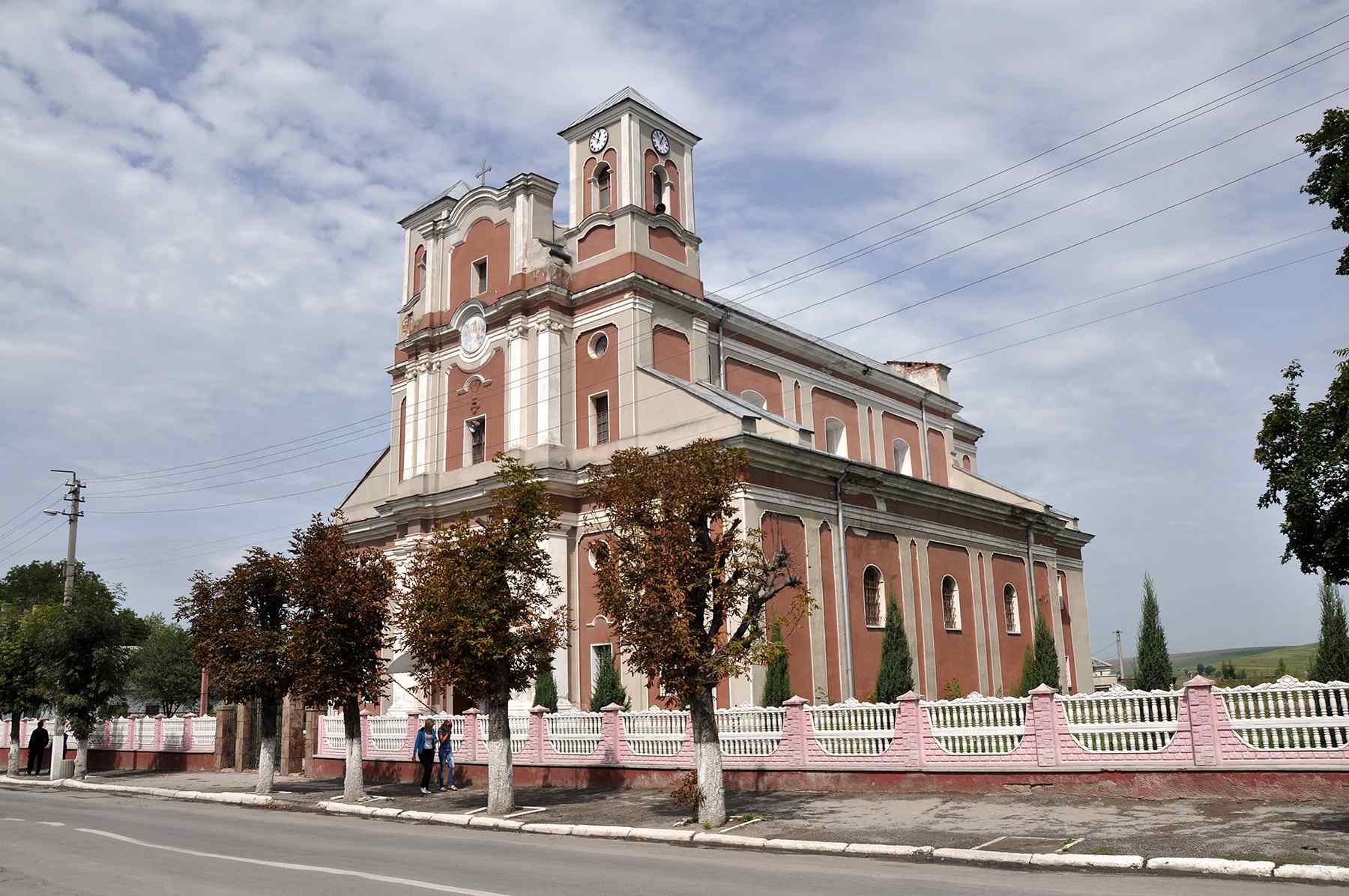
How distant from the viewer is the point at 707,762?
15.3 m

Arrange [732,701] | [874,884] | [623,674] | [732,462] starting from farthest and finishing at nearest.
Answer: [623,674], [732,701], [732,462], [874,884]

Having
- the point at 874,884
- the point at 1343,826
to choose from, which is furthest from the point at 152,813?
the point at 1343,826

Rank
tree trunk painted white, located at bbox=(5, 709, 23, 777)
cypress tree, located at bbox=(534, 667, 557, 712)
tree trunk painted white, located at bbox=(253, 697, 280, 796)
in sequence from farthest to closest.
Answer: tree trunk painted white, located at bbox=(5, 709, 23, 777) < cypress tree, located at bbox=(534, 667, 557, 712) < tree trunk painted white, located at bbox=(253, 697, 280, 796)

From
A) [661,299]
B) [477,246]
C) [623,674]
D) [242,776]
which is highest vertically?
[477,246]

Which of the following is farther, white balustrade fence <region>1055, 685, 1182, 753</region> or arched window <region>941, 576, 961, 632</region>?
arched window <region>941, 576, 961, 632</region>

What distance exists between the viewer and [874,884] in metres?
9.79

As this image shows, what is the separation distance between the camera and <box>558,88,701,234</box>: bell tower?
31.2 m

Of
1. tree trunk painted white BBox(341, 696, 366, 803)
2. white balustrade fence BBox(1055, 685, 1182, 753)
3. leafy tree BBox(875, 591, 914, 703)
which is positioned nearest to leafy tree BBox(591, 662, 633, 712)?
tree trunk painted white BBox(341, 696, 366, 803)

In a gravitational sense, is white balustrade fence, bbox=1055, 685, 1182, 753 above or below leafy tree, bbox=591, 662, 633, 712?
below

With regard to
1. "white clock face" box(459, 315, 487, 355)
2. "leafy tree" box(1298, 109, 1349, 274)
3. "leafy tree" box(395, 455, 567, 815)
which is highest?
"white clock face" box(459, 315, 487, 355)

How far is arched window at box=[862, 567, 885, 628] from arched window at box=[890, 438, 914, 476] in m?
10.9

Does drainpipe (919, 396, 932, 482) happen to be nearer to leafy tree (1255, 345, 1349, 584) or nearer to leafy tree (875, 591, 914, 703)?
leafy tree (875, 591, 914, 703)

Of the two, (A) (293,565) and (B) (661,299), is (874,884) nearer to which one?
(A) (293,565)

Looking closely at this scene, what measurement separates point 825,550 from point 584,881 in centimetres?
1970
